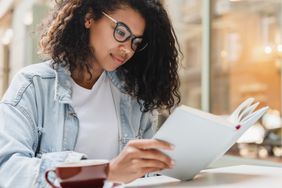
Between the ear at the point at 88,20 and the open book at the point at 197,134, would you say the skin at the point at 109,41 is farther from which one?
the open book at the point at 197,134

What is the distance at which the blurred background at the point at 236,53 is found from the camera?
3.85 m

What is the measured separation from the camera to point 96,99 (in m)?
1.34

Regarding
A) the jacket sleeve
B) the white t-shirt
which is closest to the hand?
the jacket sleeve

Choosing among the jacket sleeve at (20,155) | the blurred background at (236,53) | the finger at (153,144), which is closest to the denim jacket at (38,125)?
the jacket sleeve at (20,155)

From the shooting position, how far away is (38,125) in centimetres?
117

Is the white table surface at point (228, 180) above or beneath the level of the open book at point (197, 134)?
beneath

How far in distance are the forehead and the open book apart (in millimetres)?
467

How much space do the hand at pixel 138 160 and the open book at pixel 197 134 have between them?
0.02 metres

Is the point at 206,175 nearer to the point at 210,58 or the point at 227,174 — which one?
the point at 227,174

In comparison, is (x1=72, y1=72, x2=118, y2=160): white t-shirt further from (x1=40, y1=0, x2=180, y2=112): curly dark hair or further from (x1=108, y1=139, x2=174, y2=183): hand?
(x1=108, y1=139, x2=174, y2=183): hand

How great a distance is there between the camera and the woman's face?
1268 millimetres

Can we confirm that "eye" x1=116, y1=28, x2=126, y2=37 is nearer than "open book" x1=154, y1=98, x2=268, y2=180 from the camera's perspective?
No

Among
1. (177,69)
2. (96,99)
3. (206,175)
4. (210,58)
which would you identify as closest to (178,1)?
(210,58)

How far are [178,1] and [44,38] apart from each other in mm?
2631
